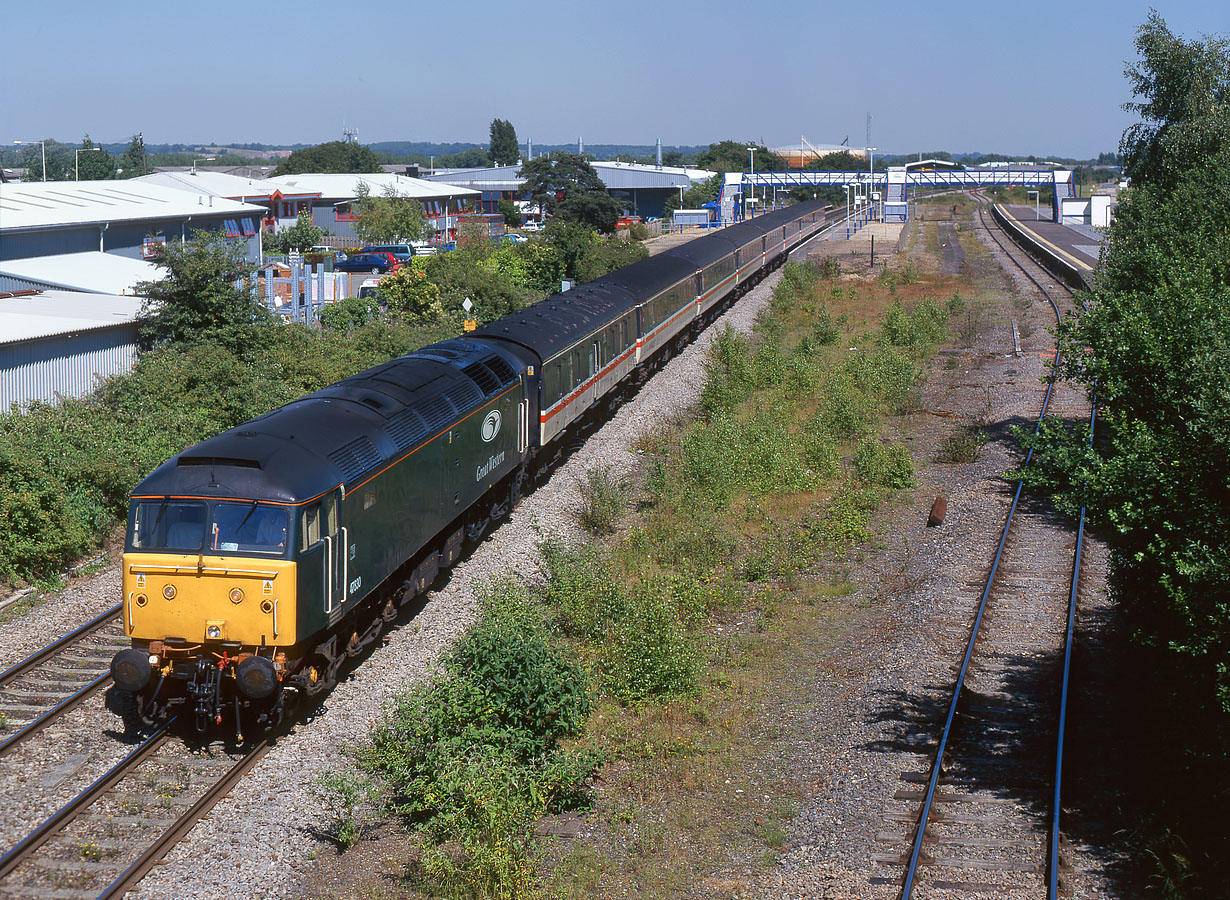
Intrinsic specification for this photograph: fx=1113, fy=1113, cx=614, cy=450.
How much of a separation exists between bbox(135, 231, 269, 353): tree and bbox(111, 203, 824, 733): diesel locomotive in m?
11.0

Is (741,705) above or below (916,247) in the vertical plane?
below

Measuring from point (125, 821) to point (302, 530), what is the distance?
128 inches

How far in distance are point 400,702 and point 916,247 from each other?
70.4 m

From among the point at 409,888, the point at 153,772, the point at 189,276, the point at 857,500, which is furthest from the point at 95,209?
the point at 409,888

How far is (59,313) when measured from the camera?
26.8 m

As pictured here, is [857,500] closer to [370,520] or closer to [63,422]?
[370,520]

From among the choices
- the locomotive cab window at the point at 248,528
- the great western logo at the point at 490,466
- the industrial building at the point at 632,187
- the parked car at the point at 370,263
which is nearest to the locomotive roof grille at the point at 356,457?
the locomotive cab window at the point at 248,528

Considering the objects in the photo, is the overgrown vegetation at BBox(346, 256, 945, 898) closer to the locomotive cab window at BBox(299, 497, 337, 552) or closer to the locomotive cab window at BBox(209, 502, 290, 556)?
the locomotive cab window at BBox(299, 497, 337, 552)

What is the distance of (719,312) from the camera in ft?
154

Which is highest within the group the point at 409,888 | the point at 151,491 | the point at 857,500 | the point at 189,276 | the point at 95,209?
the point at 95,209

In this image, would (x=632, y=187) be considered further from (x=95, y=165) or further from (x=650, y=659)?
(x=650, y=659)

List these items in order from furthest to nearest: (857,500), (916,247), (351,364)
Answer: (916,247)
(351,364)
(857,500)

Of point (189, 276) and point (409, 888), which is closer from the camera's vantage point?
point (409, 888)

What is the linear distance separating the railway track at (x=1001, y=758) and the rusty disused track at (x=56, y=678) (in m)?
9.26
